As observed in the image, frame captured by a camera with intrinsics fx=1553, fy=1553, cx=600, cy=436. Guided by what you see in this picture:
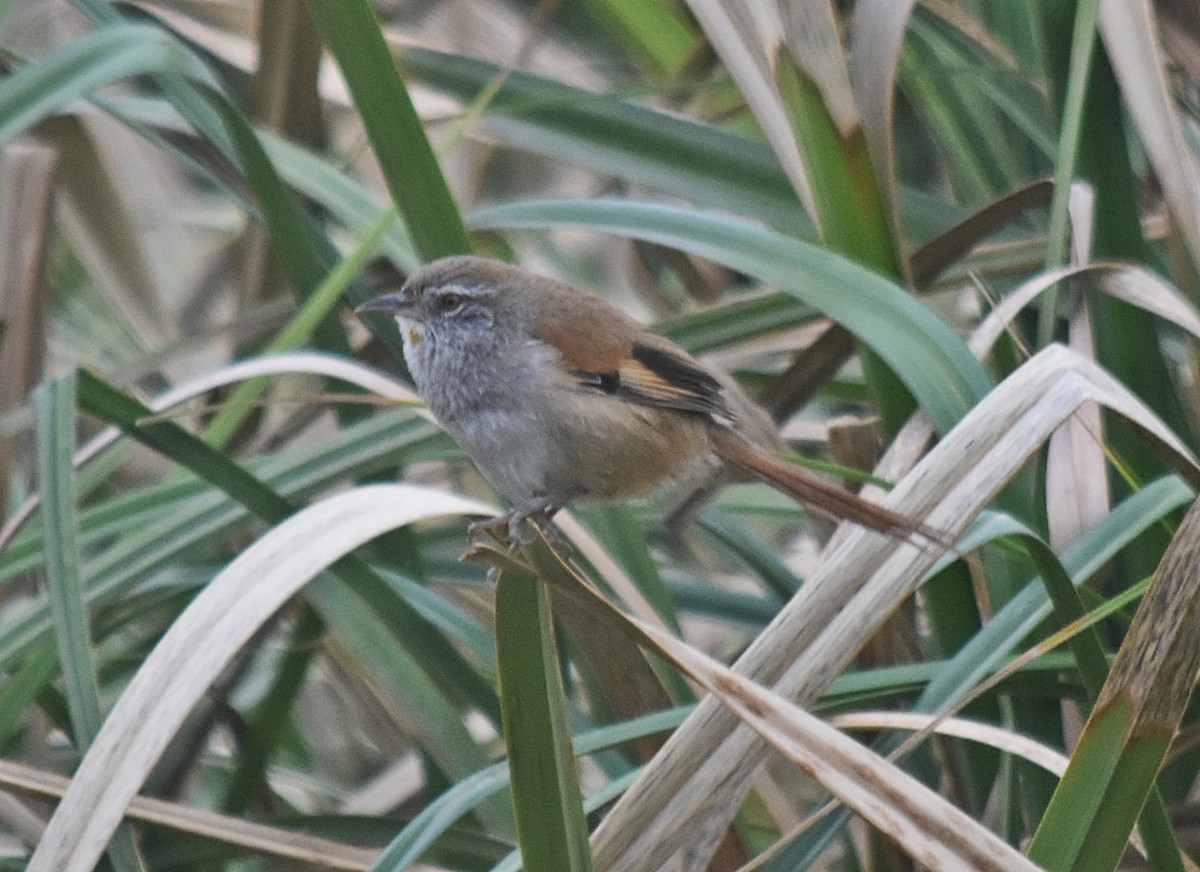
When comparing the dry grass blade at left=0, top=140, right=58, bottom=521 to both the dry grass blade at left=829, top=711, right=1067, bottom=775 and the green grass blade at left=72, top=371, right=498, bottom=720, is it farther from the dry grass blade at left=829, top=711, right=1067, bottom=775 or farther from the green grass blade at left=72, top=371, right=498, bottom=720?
the dry grass blade at left=829, top=711, right=1067, bottom=775

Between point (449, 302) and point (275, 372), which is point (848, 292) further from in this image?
point (275, 372)

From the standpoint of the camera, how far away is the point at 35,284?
10.8 feet

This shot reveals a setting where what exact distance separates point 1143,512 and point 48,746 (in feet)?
6.35

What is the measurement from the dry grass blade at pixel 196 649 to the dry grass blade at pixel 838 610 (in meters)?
0.59

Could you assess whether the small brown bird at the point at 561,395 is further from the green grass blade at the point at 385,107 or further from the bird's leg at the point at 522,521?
the green grass blade at the point at 385,107

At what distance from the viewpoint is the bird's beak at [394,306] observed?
2.82 meters

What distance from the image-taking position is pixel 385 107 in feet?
8.59

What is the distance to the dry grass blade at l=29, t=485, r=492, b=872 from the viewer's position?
6.41 feet

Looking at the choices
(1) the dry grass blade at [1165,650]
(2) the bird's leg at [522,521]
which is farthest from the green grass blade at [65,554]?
(1) the dry grass blade at [1165,650]

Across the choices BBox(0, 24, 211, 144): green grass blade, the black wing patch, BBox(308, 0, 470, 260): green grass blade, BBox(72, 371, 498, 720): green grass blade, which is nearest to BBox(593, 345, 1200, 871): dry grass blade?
the black wing patch

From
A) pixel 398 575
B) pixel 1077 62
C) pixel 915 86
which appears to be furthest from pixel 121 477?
pixel 1077 62

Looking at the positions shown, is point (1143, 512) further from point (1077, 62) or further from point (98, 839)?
point (98, 839)

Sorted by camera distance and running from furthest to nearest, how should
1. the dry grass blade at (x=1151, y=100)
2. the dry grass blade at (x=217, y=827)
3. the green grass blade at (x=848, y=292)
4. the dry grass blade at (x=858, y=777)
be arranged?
the dry grass blade at (x=1151, y=100)
the green grass blade at (x=848, y=292)
the dry grass blade at (x=217, y=827)
the dry grass blade at (x=858, y=777)

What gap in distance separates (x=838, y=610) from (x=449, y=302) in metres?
1.06
